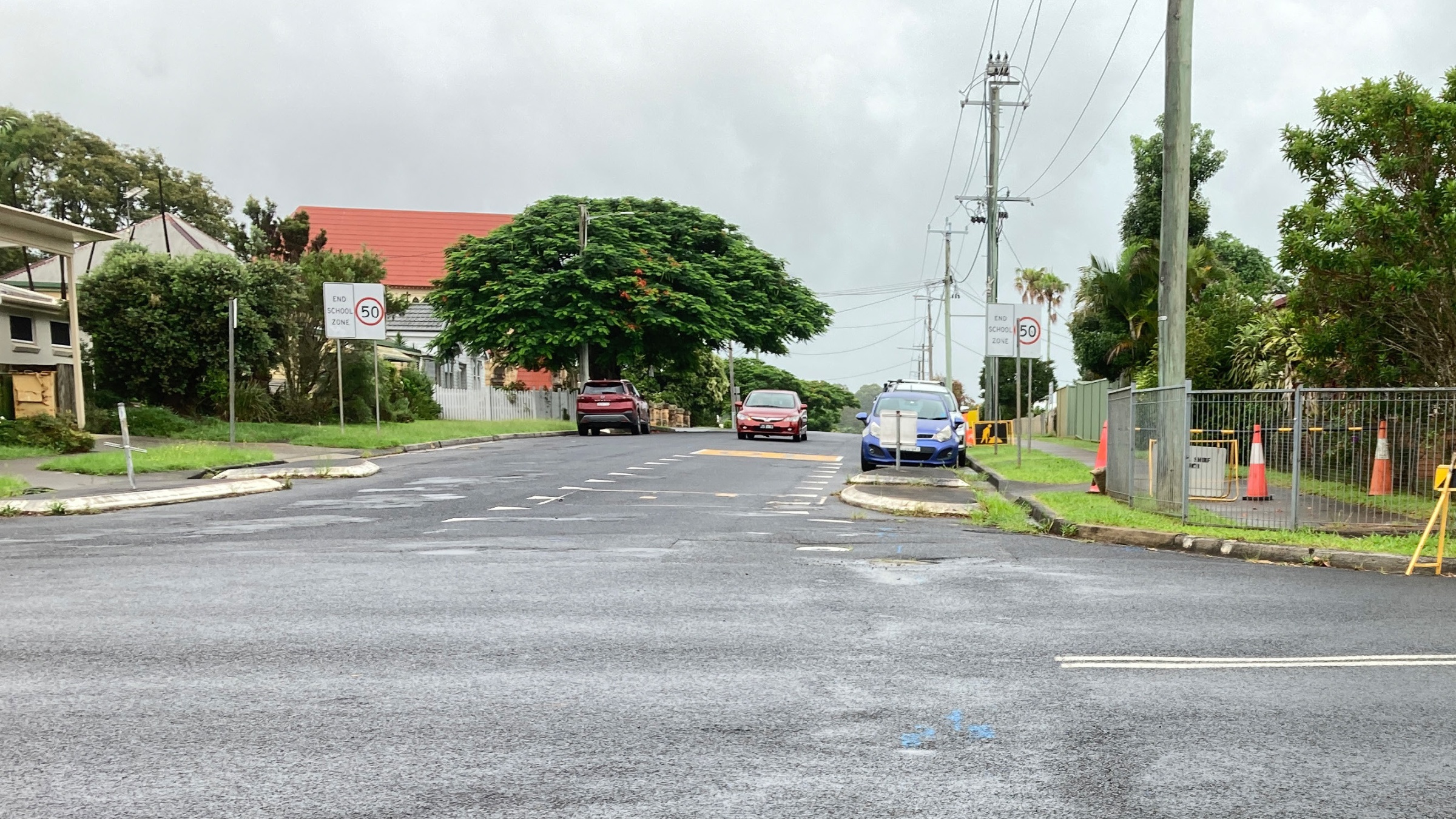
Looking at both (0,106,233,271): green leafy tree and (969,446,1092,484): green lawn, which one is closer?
(969,446,1092,484): green lawn

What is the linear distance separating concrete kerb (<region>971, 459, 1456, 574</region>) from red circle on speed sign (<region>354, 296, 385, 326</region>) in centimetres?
1599

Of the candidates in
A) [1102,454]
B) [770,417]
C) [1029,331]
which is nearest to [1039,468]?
[1102,454]

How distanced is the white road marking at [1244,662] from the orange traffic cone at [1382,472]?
5845 mm

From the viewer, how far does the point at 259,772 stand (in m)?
4.28

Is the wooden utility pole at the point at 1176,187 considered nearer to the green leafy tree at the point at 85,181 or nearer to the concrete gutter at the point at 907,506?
the concrete gutter at the point at 907,506

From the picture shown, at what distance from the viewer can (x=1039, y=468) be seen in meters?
21.6

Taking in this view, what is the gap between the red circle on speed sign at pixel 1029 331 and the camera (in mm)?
23109

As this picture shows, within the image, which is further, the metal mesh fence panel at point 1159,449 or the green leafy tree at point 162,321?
the green leafy tree at point 162,321

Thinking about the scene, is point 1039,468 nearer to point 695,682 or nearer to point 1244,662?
point 1244,662

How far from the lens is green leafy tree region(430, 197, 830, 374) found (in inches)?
1661

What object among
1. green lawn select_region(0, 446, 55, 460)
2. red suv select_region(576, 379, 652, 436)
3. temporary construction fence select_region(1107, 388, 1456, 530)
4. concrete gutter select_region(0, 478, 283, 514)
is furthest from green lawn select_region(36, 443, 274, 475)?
red suv select_region(576, 379, 652, 436)

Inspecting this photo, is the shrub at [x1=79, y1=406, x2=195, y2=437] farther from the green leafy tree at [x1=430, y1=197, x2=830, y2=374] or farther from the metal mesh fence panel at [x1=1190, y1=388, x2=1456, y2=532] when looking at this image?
the metal mesh fence panel at [x1=1190, y1=388, x2=1456, y2=532]

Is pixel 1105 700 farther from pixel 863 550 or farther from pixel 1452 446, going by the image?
pixel 1452 446

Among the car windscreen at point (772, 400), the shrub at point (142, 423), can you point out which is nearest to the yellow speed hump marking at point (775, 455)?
the car windscreen at point (772, 400)
